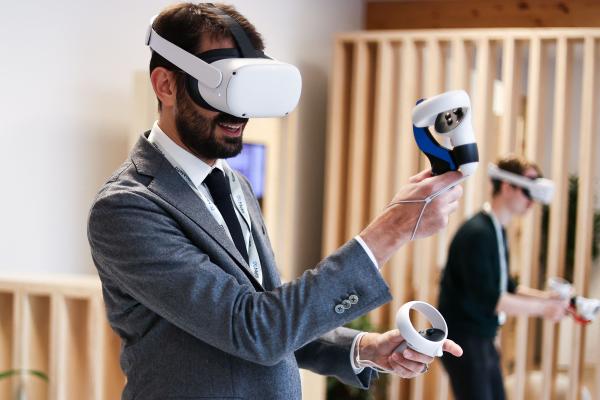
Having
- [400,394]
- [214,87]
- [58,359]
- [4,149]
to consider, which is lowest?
[400,394]

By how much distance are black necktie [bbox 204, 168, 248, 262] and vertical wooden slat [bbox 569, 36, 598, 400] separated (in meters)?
3.73

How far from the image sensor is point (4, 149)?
3.15 metres

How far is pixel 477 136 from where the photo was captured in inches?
198

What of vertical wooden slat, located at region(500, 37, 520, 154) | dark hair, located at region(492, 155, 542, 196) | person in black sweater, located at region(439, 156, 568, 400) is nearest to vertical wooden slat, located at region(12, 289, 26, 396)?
person in black sweater, located at region(439, 156, 568, 400)

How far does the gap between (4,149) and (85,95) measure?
50cm

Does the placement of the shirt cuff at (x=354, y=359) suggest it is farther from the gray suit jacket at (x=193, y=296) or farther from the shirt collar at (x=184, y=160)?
the shirt collar at (x=184, y=160)

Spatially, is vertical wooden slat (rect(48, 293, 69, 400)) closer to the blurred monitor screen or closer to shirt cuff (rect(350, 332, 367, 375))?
shirt cuff (rect(350, 332, 367, 375))

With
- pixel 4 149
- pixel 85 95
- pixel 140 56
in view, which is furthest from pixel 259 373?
pixel 140 56

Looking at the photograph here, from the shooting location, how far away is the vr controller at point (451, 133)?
1.37 m

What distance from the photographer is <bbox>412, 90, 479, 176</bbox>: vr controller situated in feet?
4.49

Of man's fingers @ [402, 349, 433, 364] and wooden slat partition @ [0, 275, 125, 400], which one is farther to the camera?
wooden slat partition @ [0, 275, 125, 400]

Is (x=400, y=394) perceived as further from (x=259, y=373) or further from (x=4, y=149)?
(x=259, y=373)

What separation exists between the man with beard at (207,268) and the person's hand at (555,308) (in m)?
2.48

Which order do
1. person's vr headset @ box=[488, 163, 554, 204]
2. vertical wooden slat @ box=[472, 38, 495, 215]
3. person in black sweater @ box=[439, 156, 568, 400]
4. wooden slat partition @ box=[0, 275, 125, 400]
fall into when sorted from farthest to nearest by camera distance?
vertical wooden slat @ box=[472, 38, 495, 215], person's vr headset @ box=[488, 163, 554, 204], person in black sweater @ box=[439, 156, 568, 400], wooden slat partition @ box=[0, 275, 125, 400]
